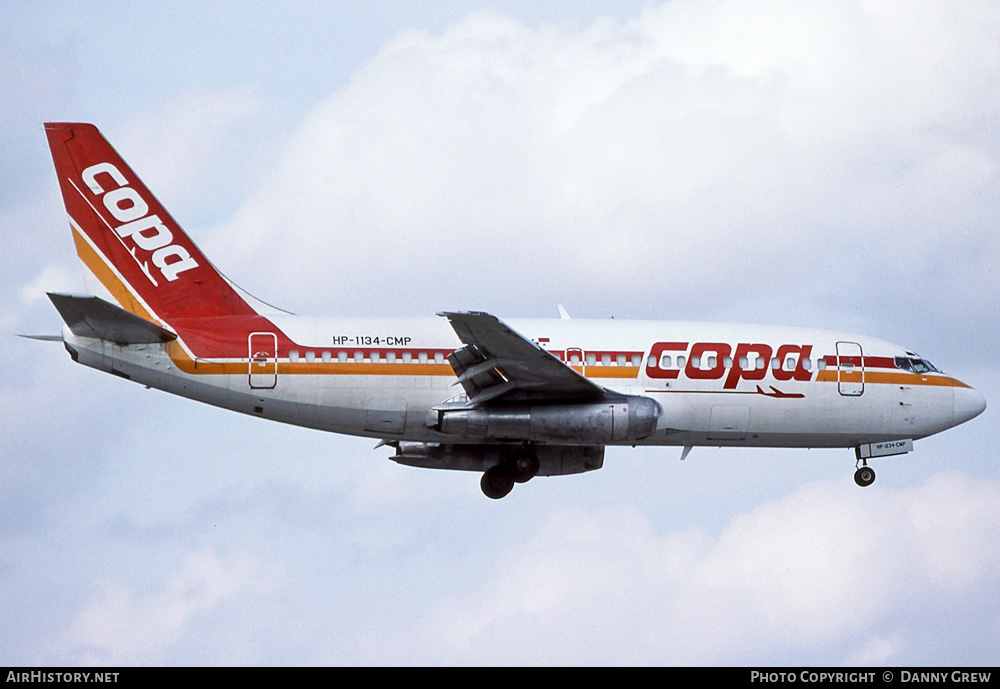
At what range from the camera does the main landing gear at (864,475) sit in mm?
41688

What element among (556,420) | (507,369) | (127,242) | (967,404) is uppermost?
(127,242)

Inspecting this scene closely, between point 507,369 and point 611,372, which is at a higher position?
point 611,372

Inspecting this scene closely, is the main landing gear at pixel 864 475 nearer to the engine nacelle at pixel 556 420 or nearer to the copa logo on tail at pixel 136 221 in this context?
the engine nacelle at pixel 556 420

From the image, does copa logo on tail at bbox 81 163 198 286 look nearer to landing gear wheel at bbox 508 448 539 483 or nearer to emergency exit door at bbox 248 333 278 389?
emergency exit door at bbox 248 333 278 389

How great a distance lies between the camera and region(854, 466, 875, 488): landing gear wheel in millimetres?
41688

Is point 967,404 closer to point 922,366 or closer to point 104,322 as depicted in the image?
point 922,366

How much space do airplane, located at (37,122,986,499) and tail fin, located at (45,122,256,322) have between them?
0.13ft

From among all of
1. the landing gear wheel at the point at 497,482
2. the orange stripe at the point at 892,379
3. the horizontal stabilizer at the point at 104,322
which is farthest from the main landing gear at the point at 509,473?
the horizontal stabilizer at the point at 104,322

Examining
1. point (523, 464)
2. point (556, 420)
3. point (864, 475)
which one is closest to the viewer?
point (556, 420)

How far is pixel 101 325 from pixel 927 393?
21.4 metres

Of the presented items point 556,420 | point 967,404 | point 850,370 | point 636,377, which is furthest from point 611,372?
point 967,404

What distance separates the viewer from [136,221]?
3950 centimetres

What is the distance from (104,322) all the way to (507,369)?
31.2ft

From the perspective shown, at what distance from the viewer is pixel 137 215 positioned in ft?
130
